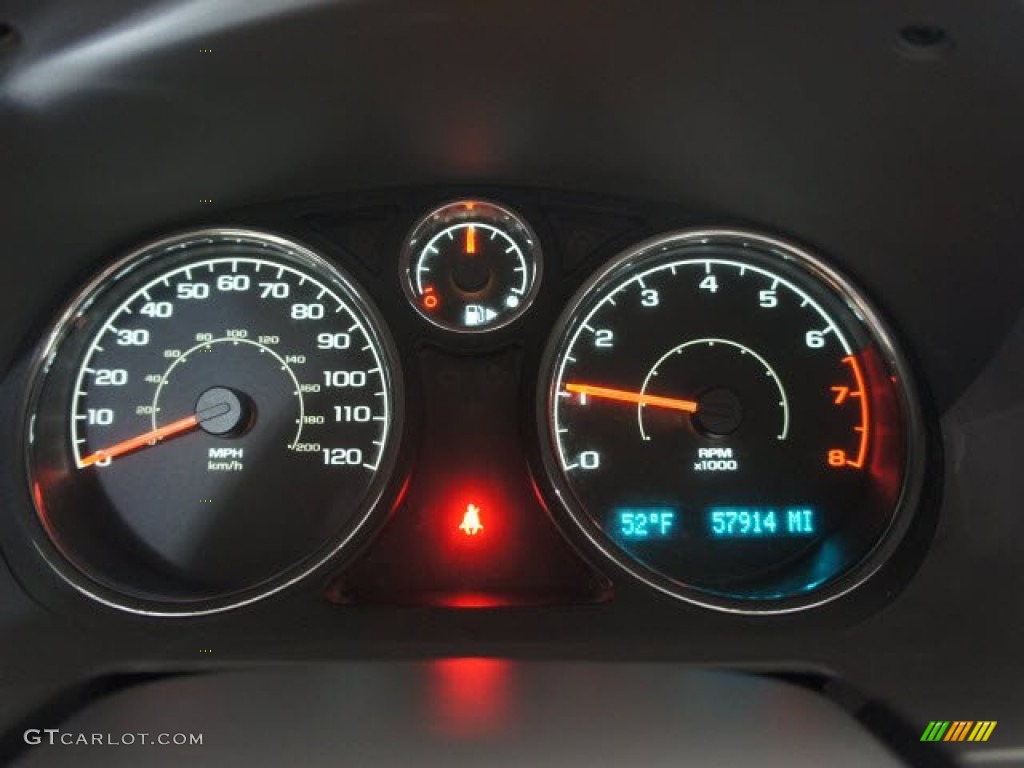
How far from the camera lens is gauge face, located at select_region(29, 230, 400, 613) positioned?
2717 millimetres

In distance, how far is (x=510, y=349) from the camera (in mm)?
2771

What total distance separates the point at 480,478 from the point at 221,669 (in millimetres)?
745

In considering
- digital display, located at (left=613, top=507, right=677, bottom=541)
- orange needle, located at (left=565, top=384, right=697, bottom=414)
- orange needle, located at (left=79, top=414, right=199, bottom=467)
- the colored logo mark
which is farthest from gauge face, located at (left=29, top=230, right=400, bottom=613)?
the colored logo mark

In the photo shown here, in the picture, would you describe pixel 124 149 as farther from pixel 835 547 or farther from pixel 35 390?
pixel 835 547

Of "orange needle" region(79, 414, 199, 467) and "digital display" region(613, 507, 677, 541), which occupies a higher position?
"orange needle" region(79, 414, 199, 467)

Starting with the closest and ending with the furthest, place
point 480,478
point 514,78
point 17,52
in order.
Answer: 1. point 17,52
2. point 514,78
3. point 480,478

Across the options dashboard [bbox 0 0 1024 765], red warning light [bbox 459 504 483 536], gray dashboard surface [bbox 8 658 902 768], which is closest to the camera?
gray dashboard surface [bbox 8 658 902 768]

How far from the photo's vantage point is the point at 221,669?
90.3 inches

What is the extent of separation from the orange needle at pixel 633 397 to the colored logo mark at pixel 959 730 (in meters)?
0.98

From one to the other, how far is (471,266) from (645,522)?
750mm

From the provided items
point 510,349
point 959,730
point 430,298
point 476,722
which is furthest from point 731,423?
point 476,722

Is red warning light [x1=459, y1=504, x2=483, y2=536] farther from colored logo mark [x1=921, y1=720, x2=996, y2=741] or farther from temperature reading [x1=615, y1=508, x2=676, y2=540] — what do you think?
colored logo mark [x1=921, y1=720, x2=996, y2=741]

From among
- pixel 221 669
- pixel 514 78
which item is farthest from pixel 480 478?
pixel 514 78

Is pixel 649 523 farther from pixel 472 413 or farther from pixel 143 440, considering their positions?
pixel 143 440
